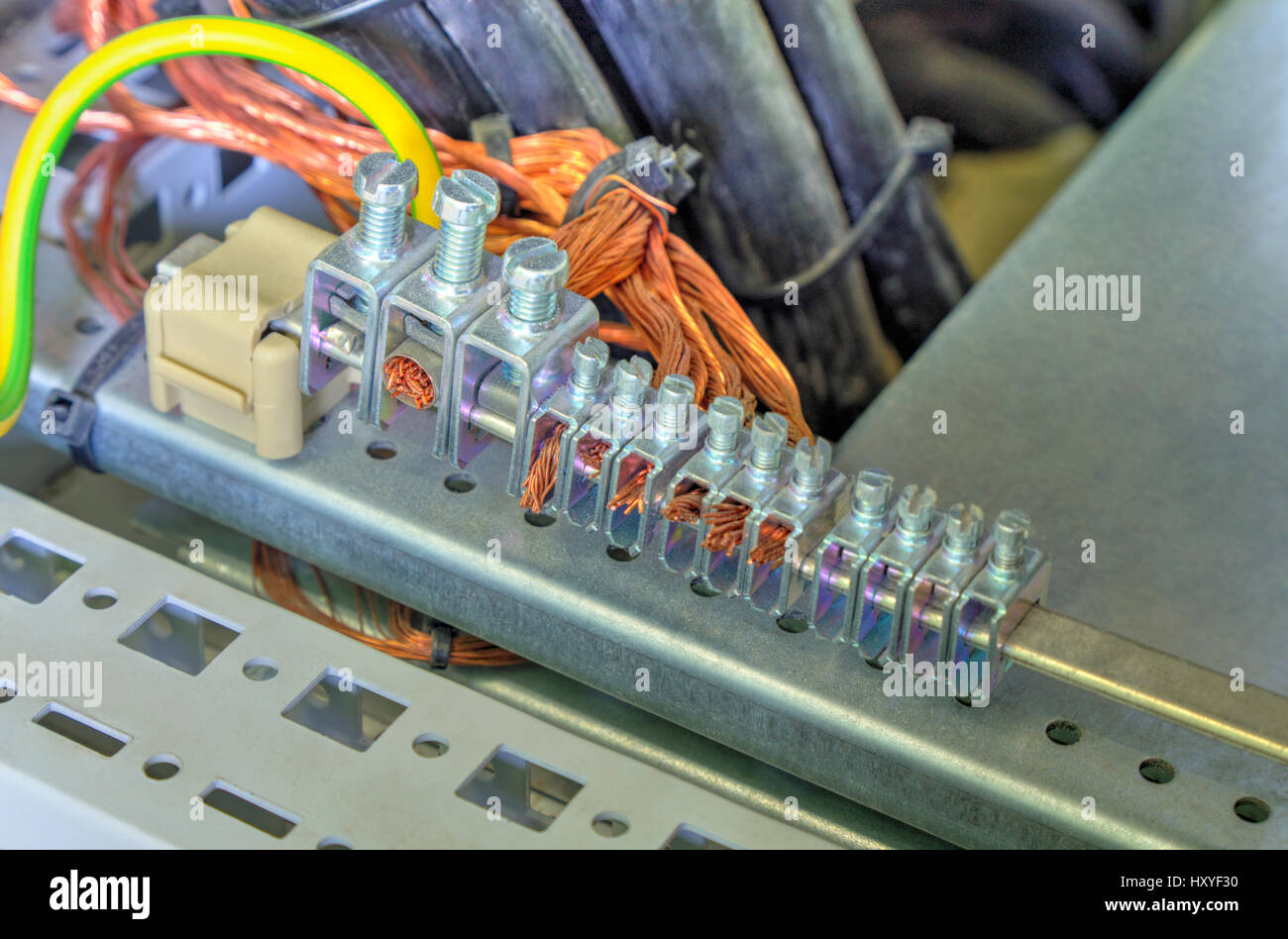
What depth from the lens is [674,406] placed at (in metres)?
0.90

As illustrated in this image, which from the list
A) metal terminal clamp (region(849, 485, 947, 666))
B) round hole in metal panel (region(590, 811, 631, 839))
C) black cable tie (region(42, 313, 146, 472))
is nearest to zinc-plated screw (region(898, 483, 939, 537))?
metal terminal clamp (region(849, 485, 947, 666))

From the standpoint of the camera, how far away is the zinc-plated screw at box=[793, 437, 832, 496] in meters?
0.89

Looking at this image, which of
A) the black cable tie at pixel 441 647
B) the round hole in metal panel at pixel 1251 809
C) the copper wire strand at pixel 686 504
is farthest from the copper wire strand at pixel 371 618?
the round hole in metal panel at pixel 1251 809

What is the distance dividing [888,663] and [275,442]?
38 cm

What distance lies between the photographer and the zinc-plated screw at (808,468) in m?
0.89

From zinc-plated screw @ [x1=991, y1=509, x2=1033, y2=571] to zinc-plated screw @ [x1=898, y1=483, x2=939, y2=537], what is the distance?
35 mm

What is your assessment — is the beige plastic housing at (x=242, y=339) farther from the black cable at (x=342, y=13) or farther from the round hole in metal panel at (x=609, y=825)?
the round hole in metal panel at (x=609, y=825)

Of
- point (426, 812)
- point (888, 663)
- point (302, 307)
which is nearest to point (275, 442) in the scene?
point (302, 307)

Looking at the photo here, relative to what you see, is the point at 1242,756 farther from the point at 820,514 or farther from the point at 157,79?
the point at 157,79

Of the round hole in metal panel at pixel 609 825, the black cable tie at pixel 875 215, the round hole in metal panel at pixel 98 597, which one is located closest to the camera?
the round hole in metal panel at pixel 609 825

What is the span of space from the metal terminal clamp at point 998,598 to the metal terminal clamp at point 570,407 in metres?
0.21

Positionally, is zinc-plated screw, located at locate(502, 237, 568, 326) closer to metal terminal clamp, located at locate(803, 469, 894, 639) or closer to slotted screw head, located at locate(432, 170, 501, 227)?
slotted screw head, located at locate(432, 170, 501, 227)

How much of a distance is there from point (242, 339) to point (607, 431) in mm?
238

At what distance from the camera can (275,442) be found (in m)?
1.03
